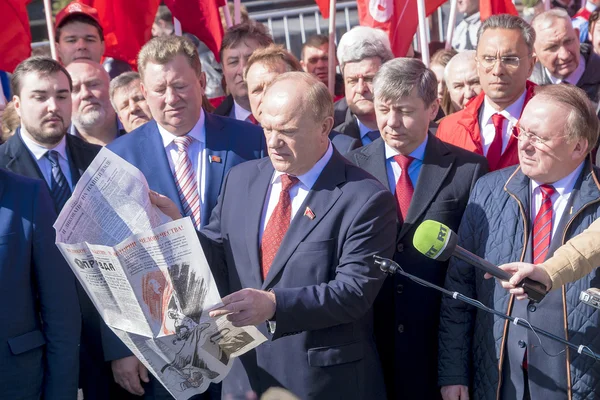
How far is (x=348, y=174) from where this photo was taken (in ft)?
14.8

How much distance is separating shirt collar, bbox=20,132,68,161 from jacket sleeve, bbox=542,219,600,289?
2.95 m

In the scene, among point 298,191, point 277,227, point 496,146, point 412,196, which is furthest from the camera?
point 496,146

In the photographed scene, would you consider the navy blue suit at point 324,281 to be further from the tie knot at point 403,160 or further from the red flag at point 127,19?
the red flag at point 127,19

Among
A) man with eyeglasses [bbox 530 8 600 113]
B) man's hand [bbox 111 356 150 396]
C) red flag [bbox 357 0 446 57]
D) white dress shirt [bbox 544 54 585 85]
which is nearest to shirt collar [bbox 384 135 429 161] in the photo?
man's hand [bbox 111 356 150 396]

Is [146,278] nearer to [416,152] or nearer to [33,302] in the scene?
[33,302]

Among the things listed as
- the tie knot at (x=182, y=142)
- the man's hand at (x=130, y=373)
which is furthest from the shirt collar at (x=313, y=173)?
the man's hand at (x=130, y=373)

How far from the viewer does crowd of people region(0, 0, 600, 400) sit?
431 centimetres

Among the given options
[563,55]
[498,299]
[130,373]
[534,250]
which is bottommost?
[130,373]

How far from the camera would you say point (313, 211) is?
4371 millimetres

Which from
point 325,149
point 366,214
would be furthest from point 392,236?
point 325,149

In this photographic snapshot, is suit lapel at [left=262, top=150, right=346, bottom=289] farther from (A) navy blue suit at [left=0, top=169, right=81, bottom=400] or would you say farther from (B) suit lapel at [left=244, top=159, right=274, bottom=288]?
(A) navy blue suit at [left=0, top=169, right=81, bottom=400]

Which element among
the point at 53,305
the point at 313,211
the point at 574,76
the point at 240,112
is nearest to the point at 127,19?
the point at 240,112

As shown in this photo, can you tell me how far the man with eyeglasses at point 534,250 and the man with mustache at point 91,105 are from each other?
9.98 feet

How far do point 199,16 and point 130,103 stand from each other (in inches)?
74.2
